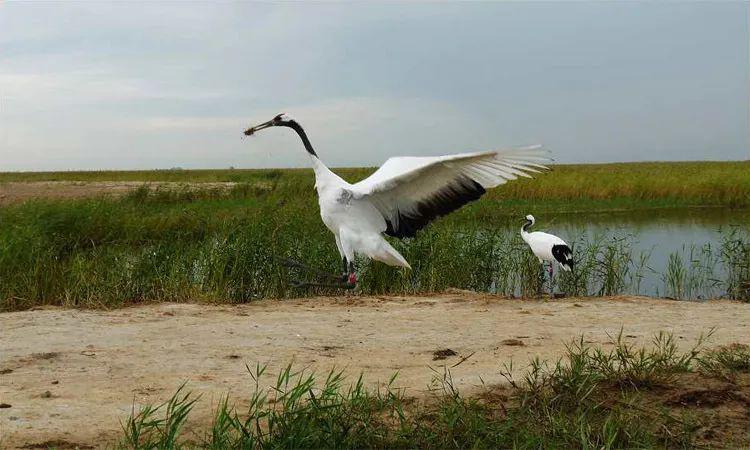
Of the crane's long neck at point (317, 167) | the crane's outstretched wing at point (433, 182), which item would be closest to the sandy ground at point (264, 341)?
the crane's outstretched wing at point (433, 182)

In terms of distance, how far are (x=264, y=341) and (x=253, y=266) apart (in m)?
3.06

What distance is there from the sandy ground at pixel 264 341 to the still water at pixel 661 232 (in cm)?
271

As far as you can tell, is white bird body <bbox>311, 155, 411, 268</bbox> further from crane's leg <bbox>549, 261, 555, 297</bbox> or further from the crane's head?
crane's leg <bbox>549, 261, 555, 297</bbox>

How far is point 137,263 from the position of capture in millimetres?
8875

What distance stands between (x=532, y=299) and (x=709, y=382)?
409 cm

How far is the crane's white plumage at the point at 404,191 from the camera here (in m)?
6.57

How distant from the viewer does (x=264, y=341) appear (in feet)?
20.1

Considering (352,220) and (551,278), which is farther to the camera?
(551,278)

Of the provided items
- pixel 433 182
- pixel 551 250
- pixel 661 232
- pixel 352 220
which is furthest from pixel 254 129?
pixel 661 232

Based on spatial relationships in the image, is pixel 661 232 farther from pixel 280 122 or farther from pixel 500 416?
pixel 500 416

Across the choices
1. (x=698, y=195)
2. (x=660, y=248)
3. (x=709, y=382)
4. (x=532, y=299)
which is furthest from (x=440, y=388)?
(x=698, y=195)

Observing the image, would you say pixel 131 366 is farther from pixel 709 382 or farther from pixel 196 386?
pixel 709 382

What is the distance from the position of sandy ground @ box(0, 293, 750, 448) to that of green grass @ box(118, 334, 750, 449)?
0.32m

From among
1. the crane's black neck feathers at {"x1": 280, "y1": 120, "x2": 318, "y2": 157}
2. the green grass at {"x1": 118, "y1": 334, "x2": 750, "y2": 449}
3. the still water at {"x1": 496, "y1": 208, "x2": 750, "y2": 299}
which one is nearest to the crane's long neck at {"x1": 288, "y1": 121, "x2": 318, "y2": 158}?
the crane's black neck feathers at {"x1": 280, "y1": 120, "x2": 318, "y2": 157}
